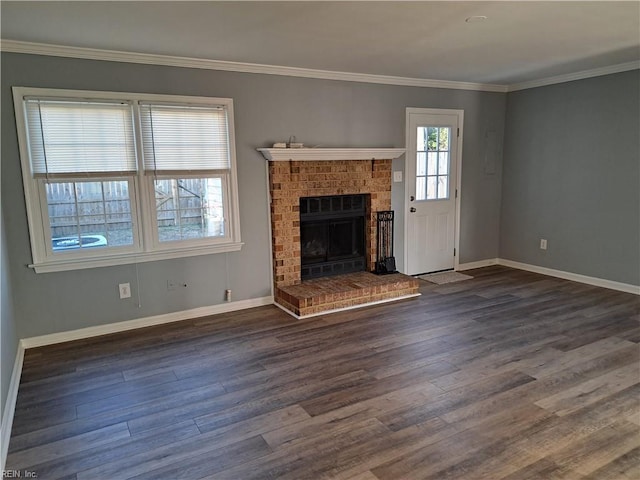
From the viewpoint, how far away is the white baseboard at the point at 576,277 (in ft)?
15.3

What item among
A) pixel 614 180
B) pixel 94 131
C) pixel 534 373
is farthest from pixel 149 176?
pixel 614 180

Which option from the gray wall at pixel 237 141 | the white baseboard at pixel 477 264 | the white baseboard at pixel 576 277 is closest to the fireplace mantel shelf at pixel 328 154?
the gray wall at pixel 237 141

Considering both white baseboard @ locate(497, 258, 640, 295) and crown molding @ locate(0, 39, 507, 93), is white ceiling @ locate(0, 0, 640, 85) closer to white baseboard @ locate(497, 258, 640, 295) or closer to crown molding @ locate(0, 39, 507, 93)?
crown molding @ locate(0, 39, 507, 93)

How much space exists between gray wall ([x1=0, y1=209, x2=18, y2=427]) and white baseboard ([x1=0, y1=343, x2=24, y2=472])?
0.05 m

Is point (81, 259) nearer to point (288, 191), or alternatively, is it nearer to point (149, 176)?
point (149, 176)

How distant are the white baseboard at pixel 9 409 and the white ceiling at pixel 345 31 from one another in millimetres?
2251

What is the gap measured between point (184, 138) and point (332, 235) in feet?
6.14

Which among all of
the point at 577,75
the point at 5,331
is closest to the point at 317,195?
the point at 5,331

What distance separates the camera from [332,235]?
4844mm

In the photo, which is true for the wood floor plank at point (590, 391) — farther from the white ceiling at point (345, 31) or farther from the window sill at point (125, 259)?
the window sill at point (125, 259)

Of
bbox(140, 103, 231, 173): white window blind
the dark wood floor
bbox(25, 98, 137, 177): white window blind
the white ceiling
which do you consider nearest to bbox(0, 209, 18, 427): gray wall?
the dark wood floor

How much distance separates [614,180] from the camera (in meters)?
4.67

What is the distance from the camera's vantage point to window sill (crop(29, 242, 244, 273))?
3486 mm

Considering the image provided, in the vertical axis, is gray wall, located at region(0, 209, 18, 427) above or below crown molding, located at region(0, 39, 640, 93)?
below
